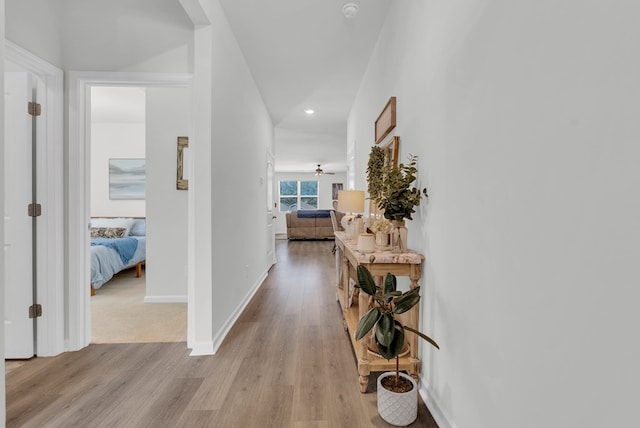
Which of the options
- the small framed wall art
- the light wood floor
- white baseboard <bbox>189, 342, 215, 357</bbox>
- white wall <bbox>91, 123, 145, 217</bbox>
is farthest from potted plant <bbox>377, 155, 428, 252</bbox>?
white wall <bbox>91, 123, 145, 217</bbox>

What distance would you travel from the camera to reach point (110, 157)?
18.6ft

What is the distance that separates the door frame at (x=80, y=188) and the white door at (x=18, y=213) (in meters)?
0.22

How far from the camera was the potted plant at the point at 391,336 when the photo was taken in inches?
55.6

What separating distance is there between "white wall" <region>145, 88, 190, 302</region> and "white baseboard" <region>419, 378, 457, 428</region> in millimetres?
2781

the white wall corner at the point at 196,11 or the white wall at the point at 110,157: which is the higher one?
the white wall corner at the point at 196,11

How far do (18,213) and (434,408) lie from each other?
9.48 feet

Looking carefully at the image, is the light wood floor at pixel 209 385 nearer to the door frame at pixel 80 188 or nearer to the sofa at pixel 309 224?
the door frame at pixel 80 188

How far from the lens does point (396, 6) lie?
2252 millimetres

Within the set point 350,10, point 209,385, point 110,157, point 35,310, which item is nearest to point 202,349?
point 209,385

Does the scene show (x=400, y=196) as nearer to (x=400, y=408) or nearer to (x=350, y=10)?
(x=400, y=408)

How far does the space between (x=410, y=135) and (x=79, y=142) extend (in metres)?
2.41

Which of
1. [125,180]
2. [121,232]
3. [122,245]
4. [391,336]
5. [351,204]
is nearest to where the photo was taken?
[391,336]

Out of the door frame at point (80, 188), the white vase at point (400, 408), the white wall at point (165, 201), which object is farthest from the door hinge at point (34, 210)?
the white vase at point (400, 408)

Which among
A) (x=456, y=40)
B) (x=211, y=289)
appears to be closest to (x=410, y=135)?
(x=456, y=40)
